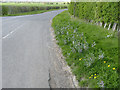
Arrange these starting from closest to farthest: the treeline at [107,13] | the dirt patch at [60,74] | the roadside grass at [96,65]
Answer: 1. the roadside grass at [96,65]
2. the dirt patch at [60,74]
3. the treeline at [107,13]

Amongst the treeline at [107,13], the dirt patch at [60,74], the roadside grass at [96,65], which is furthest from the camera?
the treeline at [107,13]

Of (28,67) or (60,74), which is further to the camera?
(28,67)

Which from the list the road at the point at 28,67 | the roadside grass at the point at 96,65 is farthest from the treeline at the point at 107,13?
the road at the point at 28,67

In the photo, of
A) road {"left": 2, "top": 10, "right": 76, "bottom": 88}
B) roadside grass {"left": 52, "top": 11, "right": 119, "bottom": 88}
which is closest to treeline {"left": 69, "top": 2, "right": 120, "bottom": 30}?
roadside grass {"left": 52, "top": 11, "right": 119, "bottom": 88}

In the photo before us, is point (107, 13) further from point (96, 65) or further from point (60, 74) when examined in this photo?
point (60, 74)

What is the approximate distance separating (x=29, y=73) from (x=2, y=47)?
3800 mm

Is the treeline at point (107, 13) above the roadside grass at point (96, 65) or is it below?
above

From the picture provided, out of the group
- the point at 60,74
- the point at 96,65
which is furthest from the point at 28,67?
the point at 96,65

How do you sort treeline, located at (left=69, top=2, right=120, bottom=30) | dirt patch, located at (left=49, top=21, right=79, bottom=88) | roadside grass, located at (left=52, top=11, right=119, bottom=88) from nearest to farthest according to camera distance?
roadside grass, located at (left=52, top=11, right=119, bottom=88)
dirt patch, located at (left=49, top=21, right=79, bottom=88)
treeline, located at (left=69, top=2, right=120, bottom=30)

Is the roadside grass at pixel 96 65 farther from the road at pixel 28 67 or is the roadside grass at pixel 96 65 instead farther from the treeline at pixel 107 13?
the treeline at pixel 107 13

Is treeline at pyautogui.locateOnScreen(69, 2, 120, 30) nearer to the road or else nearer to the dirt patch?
the road

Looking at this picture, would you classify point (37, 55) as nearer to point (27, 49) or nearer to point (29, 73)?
point (27, 49)

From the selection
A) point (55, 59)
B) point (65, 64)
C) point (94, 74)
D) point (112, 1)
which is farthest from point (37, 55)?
point (112, 1)

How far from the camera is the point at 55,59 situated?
622 centimetres
